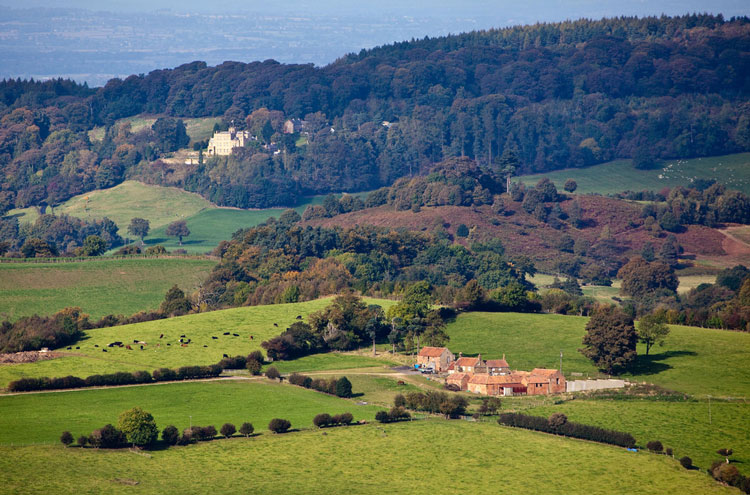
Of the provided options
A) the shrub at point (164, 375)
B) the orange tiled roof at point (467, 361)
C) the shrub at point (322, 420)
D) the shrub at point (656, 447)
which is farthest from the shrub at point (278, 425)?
the shrub at point (656, 447)

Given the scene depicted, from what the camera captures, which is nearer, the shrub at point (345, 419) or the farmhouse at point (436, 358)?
the shrub at point (345, 419)

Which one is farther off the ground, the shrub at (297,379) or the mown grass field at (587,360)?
the mown grass field at (587,360)

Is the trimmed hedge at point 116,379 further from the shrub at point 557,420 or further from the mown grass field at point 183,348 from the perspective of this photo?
the shrub at point 557,420

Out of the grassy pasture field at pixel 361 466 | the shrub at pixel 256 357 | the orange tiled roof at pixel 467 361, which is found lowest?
the grassy pasture field at pixel 361 466

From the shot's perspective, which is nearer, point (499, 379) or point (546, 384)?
point (546, 384)

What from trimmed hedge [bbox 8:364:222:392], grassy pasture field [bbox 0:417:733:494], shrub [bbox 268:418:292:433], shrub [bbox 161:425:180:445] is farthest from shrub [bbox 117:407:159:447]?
trimmed hedge [bbox 8:364:222:392]

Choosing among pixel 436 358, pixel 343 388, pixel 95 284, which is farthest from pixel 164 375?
pixel 95 284

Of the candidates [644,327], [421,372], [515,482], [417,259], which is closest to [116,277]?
[417,259]

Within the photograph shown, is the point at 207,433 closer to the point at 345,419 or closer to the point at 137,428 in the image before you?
the point at 137,428
